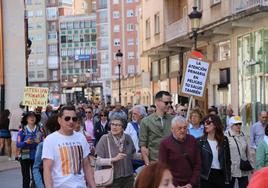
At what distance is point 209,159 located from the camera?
8367mm

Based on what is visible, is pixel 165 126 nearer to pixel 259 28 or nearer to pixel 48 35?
pixel 259 28

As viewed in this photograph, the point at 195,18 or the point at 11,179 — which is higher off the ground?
the point at 195,18

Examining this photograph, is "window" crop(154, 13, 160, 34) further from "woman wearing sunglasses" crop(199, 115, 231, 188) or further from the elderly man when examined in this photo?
the elderly man

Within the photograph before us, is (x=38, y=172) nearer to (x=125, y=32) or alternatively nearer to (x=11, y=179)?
(x=11, y=179)

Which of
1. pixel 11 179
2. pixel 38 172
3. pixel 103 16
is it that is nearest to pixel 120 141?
pixel 38 172

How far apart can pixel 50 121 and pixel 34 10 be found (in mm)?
123513

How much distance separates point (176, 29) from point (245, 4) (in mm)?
10583

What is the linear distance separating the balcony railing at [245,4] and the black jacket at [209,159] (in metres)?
15.4

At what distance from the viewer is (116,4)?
332 ft

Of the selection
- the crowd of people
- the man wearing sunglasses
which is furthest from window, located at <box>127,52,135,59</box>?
the man wearing sunglasses

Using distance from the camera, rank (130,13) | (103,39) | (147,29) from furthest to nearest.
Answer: (103,39), (130,13), (147,29)

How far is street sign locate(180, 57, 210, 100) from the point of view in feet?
36.1

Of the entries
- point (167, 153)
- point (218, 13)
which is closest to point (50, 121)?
point (167, 153)

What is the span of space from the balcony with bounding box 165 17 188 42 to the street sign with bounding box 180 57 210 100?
22.2m
